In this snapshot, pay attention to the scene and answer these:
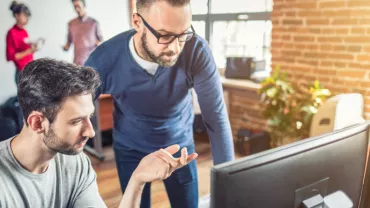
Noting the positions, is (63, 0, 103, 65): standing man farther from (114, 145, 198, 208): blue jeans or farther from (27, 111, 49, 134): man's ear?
(27, 111, 49, 134): man's ear

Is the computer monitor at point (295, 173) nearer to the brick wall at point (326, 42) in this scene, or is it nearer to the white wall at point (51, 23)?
the brick wall at point (326, 42)

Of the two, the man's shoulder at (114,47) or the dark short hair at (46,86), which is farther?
the man's shoulder at (114,47)

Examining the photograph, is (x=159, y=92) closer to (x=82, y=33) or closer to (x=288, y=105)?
(x=288, y=105)

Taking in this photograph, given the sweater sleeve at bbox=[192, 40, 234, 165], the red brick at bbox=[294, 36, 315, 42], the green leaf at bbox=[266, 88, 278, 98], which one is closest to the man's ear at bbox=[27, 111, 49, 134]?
the sweater sleeve at bbox=[192, 40, 234, 165]

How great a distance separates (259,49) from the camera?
14.4 feet

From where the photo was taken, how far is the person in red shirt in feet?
13.8

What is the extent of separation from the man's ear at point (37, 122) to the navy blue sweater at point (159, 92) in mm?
433

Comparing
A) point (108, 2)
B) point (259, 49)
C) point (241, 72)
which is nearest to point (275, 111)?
point (241, 72)

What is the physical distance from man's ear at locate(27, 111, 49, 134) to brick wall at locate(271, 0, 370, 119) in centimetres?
261

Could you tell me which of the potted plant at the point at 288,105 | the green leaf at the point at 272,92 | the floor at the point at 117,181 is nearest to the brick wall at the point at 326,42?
the potted plant at the point at 288,105

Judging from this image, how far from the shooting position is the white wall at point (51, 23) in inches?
171

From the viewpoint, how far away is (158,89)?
61.5 inches

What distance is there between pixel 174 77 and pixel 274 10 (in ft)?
7.86

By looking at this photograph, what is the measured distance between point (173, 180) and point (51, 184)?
0.57 m
